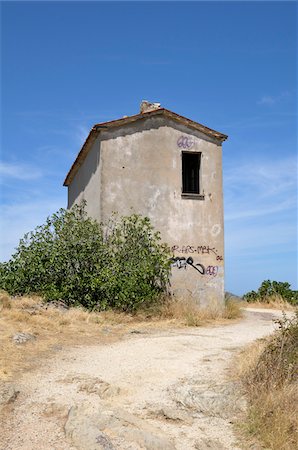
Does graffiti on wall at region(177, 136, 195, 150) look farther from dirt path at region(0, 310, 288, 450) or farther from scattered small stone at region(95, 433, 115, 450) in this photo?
scattered small stone at region(95, 433, 115, 450)

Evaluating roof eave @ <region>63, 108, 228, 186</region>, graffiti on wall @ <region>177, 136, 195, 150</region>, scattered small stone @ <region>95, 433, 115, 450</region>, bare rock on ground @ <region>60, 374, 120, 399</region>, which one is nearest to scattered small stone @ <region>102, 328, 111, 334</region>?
bare rock on ground @ <region>60, 374, 120, 399</region>

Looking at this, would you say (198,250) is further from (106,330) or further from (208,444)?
(208,444)

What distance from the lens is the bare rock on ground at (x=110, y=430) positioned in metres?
4.30

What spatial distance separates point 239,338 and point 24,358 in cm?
435

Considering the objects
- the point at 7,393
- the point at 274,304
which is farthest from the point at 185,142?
the point at 7,393

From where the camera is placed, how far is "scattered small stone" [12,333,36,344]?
25.6 feet

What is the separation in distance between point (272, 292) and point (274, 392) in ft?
49.1

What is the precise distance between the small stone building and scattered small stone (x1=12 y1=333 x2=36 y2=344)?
514 centimetres

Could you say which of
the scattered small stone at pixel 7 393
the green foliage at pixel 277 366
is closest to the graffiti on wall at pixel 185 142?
the green foliage at pixel 277 366

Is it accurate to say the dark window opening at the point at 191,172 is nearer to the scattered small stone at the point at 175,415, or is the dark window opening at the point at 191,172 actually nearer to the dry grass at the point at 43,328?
the dry grass at the point at 43,328

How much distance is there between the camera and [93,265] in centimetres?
1219

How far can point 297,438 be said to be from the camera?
172 inches

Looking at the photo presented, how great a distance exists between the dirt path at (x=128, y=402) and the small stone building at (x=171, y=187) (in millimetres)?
5595

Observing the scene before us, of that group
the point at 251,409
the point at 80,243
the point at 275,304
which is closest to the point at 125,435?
the point at 251,409
